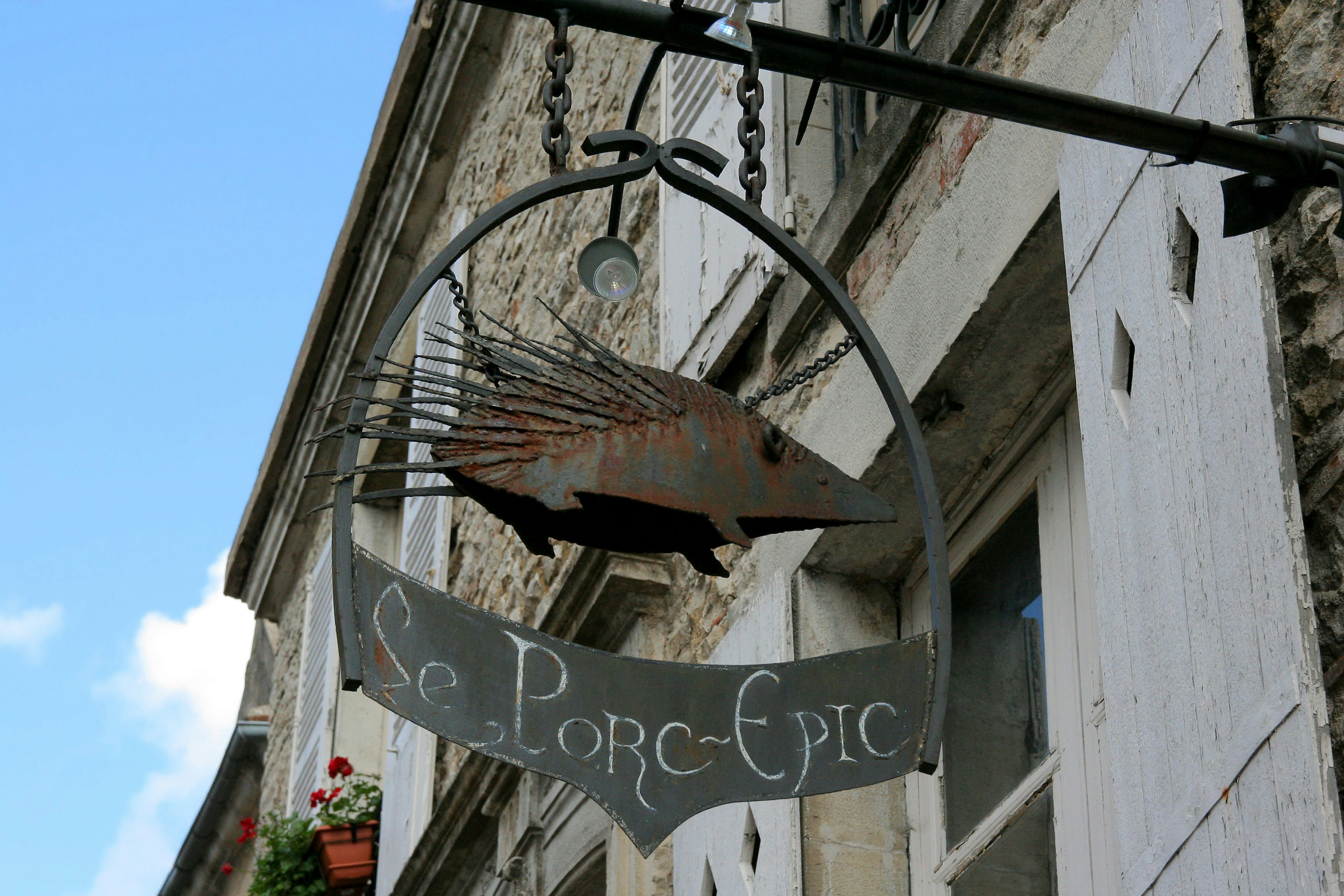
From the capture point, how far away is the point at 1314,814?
2.11m

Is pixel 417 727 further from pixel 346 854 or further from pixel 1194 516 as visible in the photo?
pixel 1194 516

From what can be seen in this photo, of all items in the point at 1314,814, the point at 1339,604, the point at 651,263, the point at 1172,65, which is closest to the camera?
the point at 1314,814

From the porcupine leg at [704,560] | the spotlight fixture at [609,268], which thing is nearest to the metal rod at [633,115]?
the spotlight fixture at [609,268]

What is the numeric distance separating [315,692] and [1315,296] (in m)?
8.09

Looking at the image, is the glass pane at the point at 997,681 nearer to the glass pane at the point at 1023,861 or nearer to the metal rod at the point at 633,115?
the glass pane at the point at 1023,861

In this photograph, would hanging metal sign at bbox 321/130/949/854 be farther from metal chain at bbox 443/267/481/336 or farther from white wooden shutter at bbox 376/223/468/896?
white wooden shutter at bbox 376/223/468/896

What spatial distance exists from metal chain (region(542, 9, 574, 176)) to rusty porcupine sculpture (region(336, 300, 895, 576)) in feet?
0.74

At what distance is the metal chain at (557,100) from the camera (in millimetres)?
2469

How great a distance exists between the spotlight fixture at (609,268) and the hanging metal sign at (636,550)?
0.34 ft

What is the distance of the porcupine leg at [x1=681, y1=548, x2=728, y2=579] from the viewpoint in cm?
259

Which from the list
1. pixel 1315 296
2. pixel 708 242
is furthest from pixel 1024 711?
pixel 708 242

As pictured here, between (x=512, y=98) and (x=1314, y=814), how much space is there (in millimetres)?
6250

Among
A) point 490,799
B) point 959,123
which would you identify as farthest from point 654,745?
point 490,799

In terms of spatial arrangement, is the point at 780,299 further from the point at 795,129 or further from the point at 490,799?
the point at 490,799
